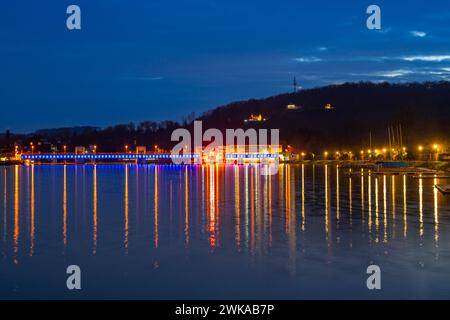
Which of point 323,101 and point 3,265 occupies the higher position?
point 323,101

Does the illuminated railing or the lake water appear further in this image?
the illuminated railing

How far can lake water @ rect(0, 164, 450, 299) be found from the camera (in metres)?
11.1

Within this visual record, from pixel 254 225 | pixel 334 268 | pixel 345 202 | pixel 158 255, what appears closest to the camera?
pixel 334 268

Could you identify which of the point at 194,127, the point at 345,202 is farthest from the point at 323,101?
the point at 345,202

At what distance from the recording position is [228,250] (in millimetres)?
14734

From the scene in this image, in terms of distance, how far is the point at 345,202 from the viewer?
26.8m

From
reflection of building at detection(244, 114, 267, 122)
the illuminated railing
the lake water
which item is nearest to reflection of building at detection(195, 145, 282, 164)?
the illuminated railing

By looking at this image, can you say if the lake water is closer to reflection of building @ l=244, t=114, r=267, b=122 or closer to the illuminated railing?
the illuminated railing

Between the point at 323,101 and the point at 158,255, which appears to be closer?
the point at 158,255

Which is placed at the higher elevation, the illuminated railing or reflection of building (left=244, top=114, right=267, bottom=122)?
reflection of building (left=244, top=114, right=267, bottom=122)

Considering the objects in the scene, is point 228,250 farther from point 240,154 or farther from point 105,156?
point 105,156
